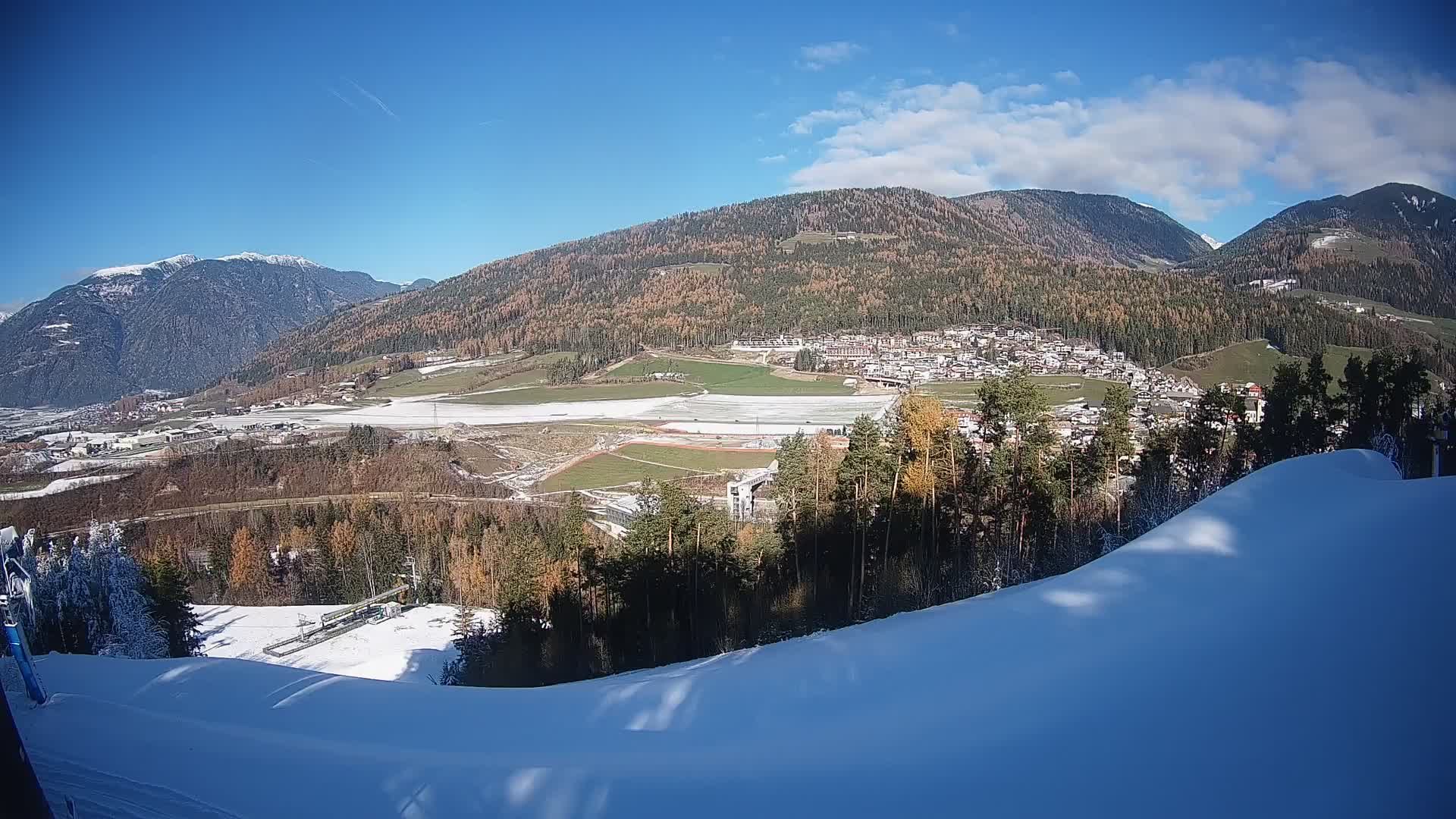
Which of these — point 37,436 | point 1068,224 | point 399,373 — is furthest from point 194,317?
point 1068,224

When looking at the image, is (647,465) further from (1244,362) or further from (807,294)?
(807,294)

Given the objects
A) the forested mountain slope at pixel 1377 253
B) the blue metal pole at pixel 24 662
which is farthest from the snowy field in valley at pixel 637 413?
the forested mountain slope at pixel 1377 253

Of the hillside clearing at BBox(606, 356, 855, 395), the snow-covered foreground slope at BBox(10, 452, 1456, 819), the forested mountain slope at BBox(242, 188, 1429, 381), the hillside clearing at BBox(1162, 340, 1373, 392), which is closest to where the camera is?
the snow-covered foreground slope at BBox(10, 452, 1456, 819)

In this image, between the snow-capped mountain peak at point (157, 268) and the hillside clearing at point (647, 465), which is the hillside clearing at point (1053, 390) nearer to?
the hillside clearing at point (647, 465)

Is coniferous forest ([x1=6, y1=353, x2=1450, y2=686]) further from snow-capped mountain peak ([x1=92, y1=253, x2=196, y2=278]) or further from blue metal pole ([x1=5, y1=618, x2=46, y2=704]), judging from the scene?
snow-capped mountain peak ([x1=92, y1=253, x2=196, y2=278])

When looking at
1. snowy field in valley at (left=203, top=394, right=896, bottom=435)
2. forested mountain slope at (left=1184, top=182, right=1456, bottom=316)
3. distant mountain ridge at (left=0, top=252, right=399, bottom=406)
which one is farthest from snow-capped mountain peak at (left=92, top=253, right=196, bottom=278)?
forested mountain slope at (left=1184, top=182, right=1456, bottom=316)

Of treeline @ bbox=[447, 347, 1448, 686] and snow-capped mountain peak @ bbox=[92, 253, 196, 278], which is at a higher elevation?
snow-capped mountain peak @ bbox=[92, 253, 196, 278]
